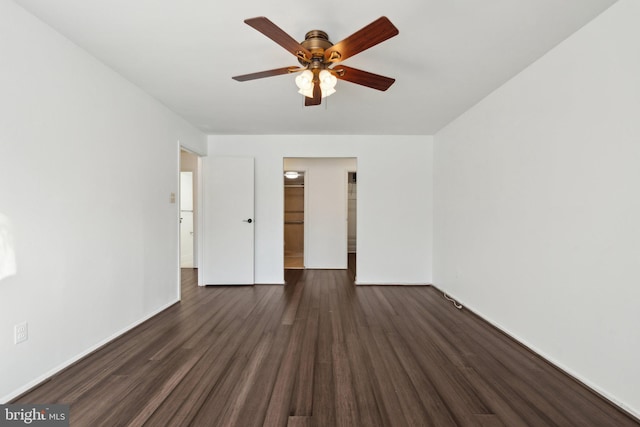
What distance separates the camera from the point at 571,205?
78.9 inches

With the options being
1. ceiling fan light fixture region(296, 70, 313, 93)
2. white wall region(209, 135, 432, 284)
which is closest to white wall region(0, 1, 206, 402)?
ceiling fan light fixture region(296, 70, 313, 93)

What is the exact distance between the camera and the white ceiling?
172 centimetres

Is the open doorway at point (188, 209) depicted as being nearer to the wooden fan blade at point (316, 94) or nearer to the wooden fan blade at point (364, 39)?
the wooden fan blade at point (316, 94)

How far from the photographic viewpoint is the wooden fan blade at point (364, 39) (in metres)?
1.45

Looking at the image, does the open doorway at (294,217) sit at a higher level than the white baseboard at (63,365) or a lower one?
higher

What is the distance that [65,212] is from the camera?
6.72ft

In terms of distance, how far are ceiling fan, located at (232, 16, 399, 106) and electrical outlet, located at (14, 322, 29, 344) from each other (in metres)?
2.15

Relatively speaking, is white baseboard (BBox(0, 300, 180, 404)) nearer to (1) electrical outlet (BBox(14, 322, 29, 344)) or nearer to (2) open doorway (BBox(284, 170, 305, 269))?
(1) electrical outlet (BBox(14, 322, 29, 344))

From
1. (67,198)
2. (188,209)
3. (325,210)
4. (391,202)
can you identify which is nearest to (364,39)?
(67,198)

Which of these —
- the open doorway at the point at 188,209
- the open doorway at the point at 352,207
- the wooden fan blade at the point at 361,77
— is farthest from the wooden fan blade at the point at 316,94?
the open doorway at the point at 352,207

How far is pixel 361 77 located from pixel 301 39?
1.67 feet

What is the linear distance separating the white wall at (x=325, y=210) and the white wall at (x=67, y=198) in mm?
3211

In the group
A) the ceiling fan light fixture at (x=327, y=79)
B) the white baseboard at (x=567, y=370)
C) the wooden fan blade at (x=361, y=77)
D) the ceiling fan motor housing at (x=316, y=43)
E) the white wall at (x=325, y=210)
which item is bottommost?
the white baseboard at (x=567, y=370)

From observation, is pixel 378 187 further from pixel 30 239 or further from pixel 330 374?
pixel 30 239
